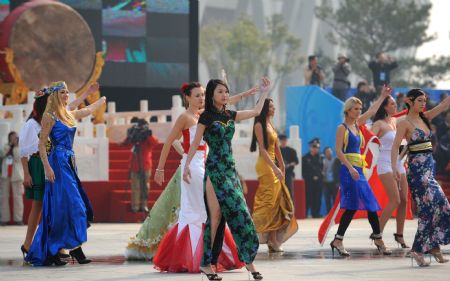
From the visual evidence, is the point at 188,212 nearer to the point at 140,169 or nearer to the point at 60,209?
the point at 60,209

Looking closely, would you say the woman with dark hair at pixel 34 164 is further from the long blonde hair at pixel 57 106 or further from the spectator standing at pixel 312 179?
the spectator standing at pixel 312 179

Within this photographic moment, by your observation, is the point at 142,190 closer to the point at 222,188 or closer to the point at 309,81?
the point at 309,81

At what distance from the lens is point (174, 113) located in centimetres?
2912

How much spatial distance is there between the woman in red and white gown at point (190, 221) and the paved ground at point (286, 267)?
19 centimetres

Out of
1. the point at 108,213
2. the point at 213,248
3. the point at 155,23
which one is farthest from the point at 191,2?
the point at 213,248

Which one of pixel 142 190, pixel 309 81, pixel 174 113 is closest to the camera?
pixel 142 190

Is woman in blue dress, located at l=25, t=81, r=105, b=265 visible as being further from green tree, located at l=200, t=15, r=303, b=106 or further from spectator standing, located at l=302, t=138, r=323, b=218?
green tree, located at l=200, t=15, r=303, b=106

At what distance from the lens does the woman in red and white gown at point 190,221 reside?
13109 mm

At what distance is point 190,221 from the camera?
1329 cm

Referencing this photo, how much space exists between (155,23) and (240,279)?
22.8m

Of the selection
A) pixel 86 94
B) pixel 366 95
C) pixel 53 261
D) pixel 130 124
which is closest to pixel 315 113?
pixel 366 95

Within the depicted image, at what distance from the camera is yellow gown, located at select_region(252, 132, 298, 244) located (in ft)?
53.4

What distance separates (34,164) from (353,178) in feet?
11.6

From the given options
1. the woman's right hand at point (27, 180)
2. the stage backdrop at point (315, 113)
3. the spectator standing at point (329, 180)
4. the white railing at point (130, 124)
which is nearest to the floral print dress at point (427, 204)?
the woman's right hand at point (27, 180)
